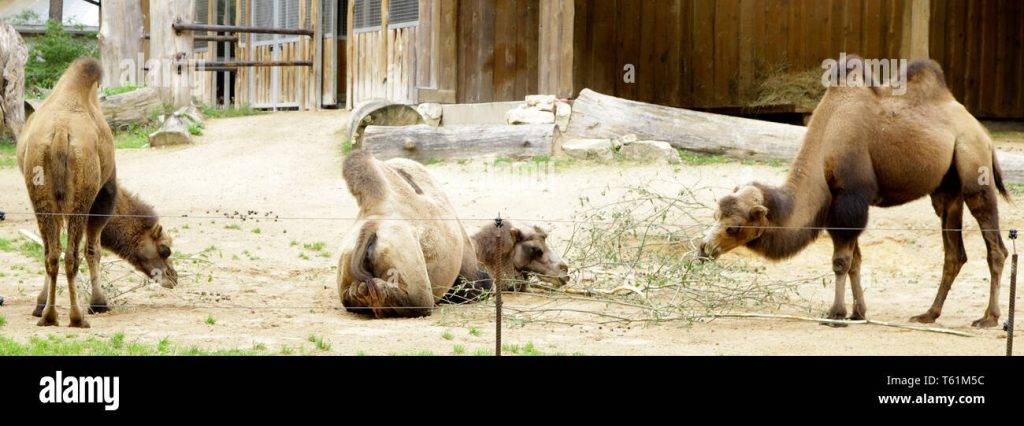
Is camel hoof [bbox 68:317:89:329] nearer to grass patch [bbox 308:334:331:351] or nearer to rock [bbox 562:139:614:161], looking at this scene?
grass patch [bbox 308:334:331:351]

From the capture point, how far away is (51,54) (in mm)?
27984

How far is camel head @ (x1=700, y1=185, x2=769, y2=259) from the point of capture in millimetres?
8711

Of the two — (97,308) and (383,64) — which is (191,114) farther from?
(97,308)

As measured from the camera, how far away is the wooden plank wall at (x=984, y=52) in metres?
20.8

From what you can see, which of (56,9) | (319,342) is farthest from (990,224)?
(56,9)

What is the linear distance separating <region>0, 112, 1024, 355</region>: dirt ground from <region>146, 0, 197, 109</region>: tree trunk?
1.49m

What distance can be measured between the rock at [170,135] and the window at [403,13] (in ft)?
13.4

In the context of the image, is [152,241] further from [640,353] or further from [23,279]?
[640,353]

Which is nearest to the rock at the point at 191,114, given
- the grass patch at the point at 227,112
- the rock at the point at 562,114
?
the grass patch at the point at 227,112

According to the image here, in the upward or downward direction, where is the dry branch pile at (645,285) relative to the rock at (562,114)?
downward

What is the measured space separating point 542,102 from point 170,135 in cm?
566

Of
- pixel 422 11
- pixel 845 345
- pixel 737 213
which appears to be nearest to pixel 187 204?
pixel 422 11

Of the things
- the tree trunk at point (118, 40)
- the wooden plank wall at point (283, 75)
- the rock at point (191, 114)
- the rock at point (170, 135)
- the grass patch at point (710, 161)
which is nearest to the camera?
the grass patch at point (710, 161)

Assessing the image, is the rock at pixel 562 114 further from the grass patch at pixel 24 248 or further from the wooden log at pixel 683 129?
the grass patch at pixel 24 248
